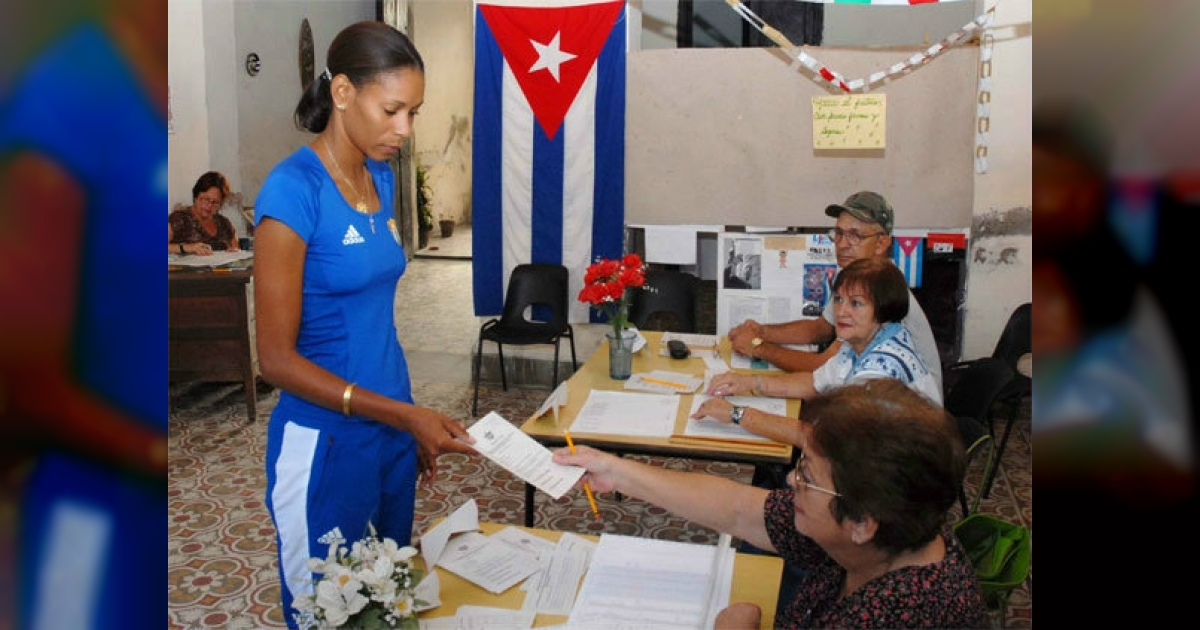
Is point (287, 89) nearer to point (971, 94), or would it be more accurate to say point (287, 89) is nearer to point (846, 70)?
point (846, 70)

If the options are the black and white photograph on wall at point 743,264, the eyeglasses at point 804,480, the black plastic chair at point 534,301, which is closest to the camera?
the eyeglasses at point 804,480

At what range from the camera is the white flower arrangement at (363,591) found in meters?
1.21

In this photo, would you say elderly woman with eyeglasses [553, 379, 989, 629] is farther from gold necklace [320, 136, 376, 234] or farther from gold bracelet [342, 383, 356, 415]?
gold necklace [320, 136, 376, 234]

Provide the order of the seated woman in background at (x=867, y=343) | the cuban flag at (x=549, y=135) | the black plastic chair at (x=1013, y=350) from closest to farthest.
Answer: the seated woman in background at (x=867, y=343) → the black plastic chair at (x=1013, y=350) → the cuban flag at (x=549, y=135)

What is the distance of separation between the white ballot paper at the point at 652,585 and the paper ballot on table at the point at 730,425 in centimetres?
78

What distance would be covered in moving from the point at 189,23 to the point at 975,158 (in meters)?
5.01

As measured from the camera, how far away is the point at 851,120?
15.0 feet

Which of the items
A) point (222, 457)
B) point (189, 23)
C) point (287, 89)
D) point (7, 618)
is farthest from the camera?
point (287, 89)

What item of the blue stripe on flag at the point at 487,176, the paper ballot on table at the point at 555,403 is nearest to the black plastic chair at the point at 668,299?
the blue stripe on flag at the point at 487,176

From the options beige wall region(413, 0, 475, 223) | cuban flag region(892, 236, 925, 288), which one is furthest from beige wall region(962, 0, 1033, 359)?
beige wall region(413, 0, 475, 223)

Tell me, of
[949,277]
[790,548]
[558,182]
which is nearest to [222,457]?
[558,182]

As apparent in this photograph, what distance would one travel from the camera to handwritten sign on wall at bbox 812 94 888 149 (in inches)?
179

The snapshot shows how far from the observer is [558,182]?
504 cm

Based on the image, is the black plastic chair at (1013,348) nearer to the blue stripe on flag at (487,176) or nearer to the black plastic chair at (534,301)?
the black plastic chair at (534,301)
